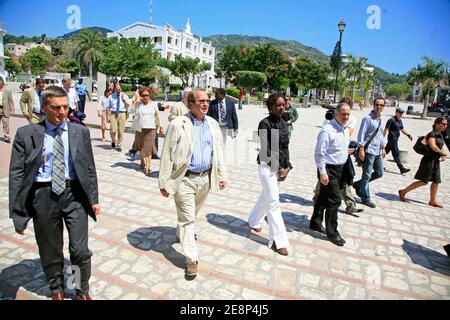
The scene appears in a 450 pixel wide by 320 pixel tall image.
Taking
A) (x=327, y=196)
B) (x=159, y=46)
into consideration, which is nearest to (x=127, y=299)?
(x=327, y=196)

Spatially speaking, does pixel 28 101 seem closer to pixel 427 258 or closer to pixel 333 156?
pixel 333 156

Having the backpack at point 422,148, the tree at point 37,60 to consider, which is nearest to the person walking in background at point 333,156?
the backpack at point 422,148

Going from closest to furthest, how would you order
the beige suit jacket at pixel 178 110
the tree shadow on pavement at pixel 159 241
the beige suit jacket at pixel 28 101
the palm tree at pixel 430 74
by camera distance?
the tree shadow on pavement at pixel 159 241 < the beige suit jacket at pixel 178 110 < the beige suit jacket at pixel 28 101 < the palm tree at pixel 430 74

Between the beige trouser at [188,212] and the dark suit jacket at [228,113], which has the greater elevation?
the dark suit jacket at [228,113]

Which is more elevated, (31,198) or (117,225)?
(31,198)

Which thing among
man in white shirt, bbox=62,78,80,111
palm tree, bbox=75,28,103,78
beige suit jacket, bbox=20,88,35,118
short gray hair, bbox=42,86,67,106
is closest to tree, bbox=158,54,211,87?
palm tree, bbox=75,28,103,78

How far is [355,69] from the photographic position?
185 feet

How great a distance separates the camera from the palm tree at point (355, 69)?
55.8 m

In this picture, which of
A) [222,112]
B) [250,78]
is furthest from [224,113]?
[250,78]

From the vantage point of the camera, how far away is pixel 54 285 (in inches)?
115

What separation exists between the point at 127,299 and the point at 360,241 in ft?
10.9

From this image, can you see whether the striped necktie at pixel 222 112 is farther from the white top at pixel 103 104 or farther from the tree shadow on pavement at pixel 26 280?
the white top at pixel 103 104

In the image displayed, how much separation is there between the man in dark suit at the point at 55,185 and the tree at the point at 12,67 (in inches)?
3461

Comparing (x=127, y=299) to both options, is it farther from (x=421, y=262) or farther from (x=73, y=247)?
(x=421, y=262)
